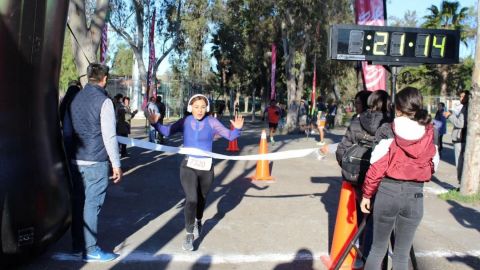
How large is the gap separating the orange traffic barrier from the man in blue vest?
232 centimetres

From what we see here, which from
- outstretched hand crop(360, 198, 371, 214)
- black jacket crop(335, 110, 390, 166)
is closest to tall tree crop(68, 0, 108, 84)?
black jacket crop(335, 110, 390, 166)

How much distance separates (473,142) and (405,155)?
5.94 m

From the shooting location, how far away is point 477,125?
898 centimetres

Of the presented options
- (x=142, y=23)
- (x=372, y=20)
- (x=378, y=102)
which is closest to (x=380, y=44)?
(x=378, y=102)

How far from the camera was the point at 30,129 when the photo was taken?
4598 mm

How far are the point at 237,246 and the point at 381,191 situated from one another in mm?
2458

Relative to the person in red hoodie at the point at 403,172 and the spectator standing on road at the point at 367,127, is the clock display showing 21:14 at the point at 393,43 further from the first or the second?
the person in red hoodie at the point at 403,172

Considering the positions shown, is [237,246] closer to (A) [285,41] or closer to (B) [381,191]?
(B) [381,191]

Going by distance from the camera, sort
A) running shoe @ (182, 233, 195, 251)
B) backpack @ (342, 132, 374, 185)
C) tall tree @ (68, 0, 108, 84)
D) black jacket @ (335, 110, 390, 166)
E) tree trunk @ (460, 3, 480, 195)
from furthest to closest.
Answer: tall tree @ (68, 0, 108, 84) → tree trunk @ (460, 3, 480, 195) → running shoe @ (182, 233, 195, 251) → black jacket @ (335, 110, 390, 166) → backpack @ (342, 132, 374, 185)

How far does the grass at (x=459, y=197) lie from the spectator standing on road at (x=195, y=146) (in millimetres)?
5053

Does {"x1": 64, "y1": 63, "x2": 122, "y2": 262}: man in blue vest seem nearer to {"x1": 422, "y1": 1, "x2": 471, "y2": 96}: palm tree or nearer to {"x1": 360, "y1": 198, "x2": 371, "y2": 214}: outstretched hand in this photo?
{"x1": 360, "y1": 198, "x2": 371, "y2": 214}: outstretched hand

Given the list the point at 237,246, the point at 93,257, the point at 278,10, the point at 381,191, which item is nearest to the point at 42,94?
the point at 93,257

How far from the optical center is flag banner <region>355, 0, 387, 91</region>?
11.8m

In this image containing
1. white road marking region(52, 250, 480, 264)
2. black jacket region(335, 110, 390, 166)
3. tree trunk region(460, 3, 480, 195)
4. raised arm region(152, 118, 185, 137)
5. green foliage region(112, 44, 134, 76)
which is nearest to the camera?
black jacket region(335, 110, 390, 166)
